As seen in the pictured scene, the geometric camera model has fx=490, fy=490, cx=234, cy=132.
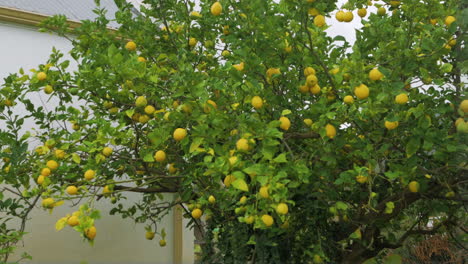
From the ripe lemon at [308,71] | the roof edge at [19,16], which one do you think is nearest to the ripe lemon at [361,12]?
the ripe lemon at [308,71]

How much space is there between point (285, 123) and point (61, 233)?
122 inches

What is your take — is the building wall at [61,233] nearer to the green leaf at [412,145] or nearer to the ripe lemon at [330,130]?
the ripe lemon at [330,130]

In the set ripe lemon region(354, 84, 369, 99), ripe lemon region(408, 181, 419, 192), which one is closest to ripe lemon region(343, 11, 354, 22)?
ripe lemon region(354, 84, 369, 99)

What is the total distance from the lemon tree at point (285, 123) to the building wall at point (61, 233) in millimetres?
1262

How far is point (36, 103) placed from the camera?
184 inches

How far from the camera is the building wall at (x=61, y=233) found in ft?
14.8

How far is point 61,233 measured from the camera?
15.2 ft

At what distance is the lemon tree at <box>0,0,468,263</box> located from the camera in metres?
2.26

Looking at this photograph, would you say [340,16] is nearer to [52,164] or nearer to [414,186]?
Result: [414,186]

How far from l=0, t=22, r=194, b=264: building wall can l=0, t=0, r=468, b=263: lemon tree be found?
1262 millimetres

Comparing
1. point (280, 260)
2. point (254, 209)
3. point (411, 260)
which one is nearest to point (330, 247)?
point (280, 260)

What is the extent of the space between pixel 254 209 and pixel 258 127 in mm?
448

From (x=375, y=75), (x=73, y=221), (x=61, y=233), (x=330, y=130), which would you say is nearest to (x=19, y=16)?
(x=61, y=233)

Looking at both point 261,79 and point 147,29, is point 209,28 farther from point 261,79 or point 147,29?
point 261,79
